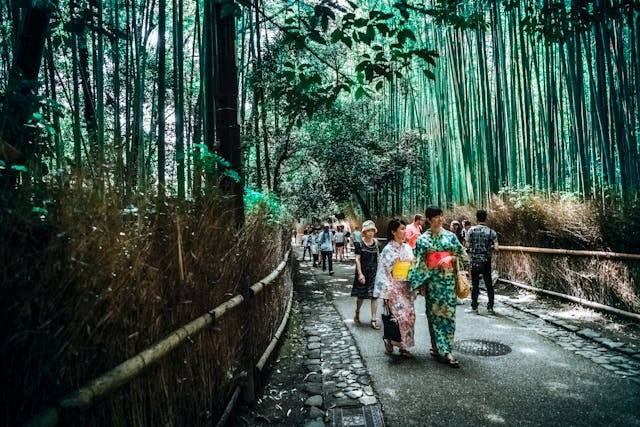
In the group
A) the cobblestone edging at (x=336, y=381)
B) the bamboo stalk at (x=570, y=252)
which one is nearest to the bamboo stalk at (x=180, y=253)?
the cobblestone edging at (x=336, y=381)

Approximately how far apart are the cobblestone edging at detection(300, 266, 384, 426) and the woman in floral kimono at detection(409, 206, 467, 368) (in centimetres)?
71

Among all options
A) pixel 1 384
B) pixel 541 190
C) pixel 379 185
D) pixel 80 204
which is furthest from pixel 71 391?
pixel 379 185

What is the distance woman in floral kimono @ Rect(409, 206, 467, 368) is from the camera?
3521 millimetres

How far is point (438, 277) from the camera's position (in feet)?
12.0

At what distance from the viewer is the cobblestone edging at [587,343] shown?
330 centimetres

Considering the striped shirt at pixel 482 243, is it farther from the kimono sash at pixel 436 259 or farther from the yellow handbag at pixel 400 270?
the kimono sash at pixel 436 259

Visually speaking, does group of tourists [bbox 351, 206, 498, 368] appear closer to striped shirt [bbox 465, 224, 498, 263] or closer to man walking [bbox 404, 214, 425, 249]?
striped shirt [bbox 465, 224, 498, 263]

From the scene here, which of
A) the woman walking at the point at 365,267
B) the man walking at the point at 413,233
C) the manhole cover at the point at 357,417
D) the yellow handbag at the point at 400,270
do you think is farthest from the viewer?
the man walking at the point at 413,233

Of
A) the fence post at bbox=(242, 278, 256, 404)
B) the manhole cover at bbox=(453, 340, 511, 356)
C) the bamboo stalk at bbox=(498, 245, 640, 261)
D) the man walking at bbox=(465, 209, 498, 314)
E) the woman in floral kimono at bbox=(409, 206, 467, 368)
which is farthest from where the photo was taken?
the man walking at bbox=(465, 209, 498, 314)

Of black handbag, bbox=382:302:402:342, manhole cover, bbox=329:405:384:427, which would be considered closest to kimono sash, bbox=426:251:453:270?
black handbag, bbox=382:302:402:342

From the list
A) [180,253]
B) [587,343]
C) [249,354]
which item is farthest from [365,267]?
[180,253]

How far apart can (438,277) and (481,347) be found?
2.99ft

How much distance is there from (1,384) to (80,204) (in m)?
0.47

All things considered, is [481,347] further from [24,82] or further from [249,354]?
[24,82]
